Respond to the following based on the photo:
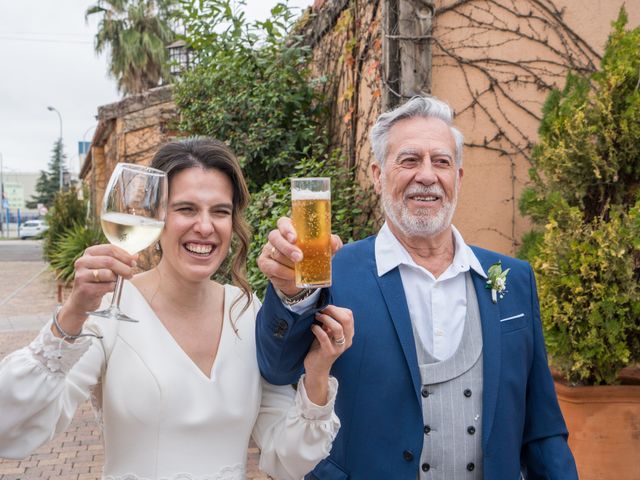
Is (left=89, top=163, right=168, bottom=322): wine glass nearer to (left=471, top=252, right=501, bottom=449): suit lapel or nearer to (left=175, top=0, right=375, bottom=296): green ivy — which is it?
(left=471, top=252, right=501, bottom=449): suit lapel

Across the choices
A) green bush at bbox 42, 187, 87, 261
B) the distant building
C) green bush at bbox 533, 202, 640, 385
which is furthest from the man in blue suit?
the distant building

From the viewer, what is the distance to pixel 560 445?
7.13 ft

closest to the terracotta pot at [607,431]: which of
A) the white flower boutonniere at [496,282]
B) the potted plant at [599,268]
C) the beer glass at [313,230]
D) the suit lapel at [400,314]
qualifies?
the potted plant at [599,268]

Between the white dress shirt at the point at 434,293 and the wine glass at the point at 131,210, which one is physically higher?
the wine glass at the point at 131,210

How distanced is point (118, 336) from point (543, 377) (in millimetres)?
1397

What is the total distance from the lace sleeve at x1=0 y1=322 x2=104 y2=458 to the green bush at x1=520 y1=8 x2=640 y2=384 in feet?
9.09

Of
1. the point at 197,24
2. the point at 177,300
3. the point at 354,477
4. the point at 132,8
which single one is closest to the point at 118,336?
the point at 177,300

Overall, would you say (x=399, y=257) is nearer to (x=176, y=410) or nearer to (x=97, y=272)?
(x=176, y=410)

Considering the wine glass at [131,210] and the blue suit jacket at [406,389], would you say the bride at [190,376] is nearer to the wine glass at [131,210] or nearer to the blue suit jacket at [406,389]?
the blue suit jacket at [406,389]

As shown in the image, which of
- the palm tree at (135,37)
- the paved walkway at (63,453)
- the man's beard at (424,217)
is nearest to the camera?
the man's beard at (424,217)

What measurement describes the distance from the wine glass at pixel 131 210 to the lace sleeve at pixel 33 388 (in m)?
0.16

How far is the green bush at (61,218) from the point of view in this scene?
50.9ft

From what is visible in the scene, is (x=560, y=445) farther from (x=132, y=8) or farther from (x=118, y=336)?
(x=132, y=8)

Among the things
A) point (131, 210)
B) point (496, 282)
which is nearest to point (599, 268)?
point (496, 282)
